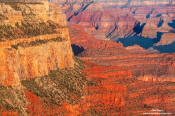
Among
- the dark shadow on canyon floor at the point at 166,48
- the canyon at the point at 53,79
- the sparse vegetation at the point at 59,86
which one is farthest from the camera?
the dark shadow on canyon floor at the point at 166,48

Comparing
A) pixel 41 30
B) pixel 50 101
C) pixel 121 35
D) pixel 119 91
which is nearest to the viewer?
pixel 50 101

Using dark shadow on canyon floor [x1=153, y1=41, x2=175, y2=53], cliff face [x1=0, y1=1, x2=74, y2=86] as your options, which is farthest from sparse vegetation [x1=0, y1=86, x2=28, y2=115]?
dark shadow on canyon floor [x1=153, y1=41, x2=175, y2=53]

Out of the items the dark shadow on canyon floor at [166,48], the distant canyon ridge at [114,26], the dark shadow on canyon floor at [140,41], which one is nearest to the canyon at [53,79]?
the dark shadow on canyon floor at [166,48]

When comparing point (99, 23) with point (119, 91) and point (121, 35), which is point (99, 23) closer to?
point (121, 35)

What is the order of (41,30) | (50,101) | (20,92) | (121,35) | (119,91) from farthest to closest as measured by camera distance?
(121,35), (119,91), (41,30), (50,101), (20,92)

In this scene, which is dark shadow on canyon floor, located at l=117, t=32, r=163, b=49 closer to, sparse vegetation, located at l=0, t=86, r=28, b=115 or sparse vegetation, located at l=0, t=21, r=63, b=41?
sparse vegetation, located at l=0, t=21, r=63, b=41

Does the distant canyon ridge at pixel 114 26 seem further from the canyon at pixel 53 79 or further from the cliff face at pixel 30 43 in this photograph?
the cliff face at pixel 30 43

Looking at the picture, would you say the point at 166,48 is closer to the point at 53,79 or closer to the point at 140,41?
the point at 140,41

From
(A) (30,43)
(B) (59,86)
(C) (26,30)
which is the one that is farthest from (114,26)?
(A) (30,43)

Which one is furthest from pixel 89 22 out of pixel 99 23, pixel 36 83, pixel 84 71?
pixel 36 83
